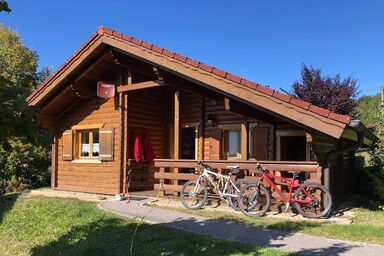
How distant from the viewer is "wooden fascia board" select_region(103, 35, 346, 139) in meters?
7.69

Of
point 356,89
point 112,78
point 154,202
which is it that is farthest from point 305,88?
point 154,202

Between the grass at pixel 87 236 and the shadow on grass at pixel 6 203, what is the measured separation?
0.54 ft

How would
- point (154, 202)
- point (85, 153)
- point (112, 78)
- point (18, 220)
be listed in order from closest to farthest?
1. point (18, 220)
2. point (154, 202)
3. point (112, 78)
4. point (85, 153)

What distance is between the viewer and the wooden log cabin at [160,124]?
9.24 meters

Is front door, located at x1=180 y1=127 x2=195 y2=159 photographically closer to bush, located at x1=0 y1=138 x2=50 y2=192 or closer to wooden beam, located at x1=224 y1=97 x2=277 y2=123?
wooden beam, located at x1=224 y1=97 x2=277 y2=123

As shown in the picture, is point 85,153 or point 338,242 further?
point 85,153

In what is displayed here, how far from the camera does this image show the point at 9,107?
4414 mm

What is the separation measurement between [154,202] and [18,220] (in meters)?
3.05

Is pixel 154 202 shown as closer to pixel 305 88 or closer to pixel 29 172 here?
pixel 29 172

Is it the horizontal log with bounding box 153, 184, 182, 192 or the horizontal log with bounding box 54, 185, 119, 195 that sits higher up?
the horizontal log with bounding box 153, 184, 182, 192

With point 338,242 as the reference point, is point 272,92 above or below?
above

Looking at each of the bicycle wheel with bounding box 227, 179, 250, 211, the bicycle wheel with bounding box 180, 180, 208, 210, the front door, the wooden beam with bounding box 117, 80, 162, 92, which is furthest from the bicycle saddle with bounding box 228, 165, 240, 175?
the front door

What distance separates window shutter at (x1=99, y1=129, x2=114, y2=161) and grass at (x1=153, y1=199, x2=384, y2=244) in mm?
3932

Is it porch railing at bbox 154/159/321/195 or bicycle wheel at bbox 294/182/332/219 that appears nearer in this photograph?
bicycle wheel at bbox 294/182/332/219
